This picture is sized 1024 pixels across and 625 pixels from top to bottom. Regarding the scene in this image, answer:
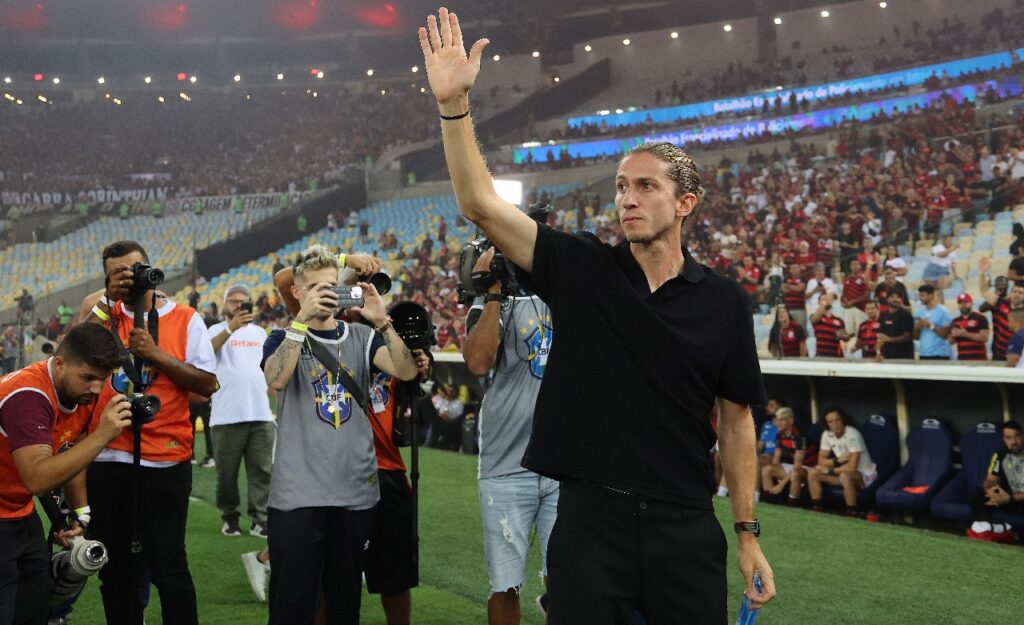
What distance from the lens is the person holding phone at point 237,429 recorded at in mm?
8109

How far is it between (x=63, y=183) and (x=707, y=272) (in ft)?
145

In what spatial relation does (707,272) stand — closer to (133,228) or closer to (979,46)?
(979,46)

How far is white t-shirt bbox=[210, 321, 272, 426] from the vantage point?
26.6 feet

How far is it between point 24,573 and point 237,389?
4.27 m

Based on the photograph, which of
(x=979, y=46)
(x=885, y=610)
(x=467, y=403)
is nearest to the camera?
(x=885, y=610)

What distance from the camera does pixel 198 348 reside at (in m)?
4.73

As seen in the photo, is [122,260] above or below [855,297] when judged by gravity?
above

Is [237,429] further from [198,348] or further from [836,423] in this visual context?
[836,423]

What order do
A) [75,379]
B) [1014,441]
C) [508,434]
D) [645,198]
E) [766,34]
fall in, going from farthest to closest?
[766,34]
[1014,441]
[508,434]
[75,379]
[645,198]

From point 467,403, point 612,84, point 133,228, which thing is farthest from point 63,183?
point 467,403

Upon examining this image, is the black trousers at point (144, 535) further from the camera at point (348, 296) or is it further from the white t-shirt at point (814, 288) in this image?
the white t-shirt at point (814, 288)

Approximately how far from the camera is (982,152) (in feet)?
59.5

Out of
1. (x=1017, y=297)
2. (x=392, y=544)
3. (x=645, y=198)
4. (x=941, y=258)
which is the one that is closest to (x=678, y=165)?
(x=645, y=198)

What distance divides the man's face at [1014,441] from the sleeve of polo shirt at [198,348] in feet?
19.7
